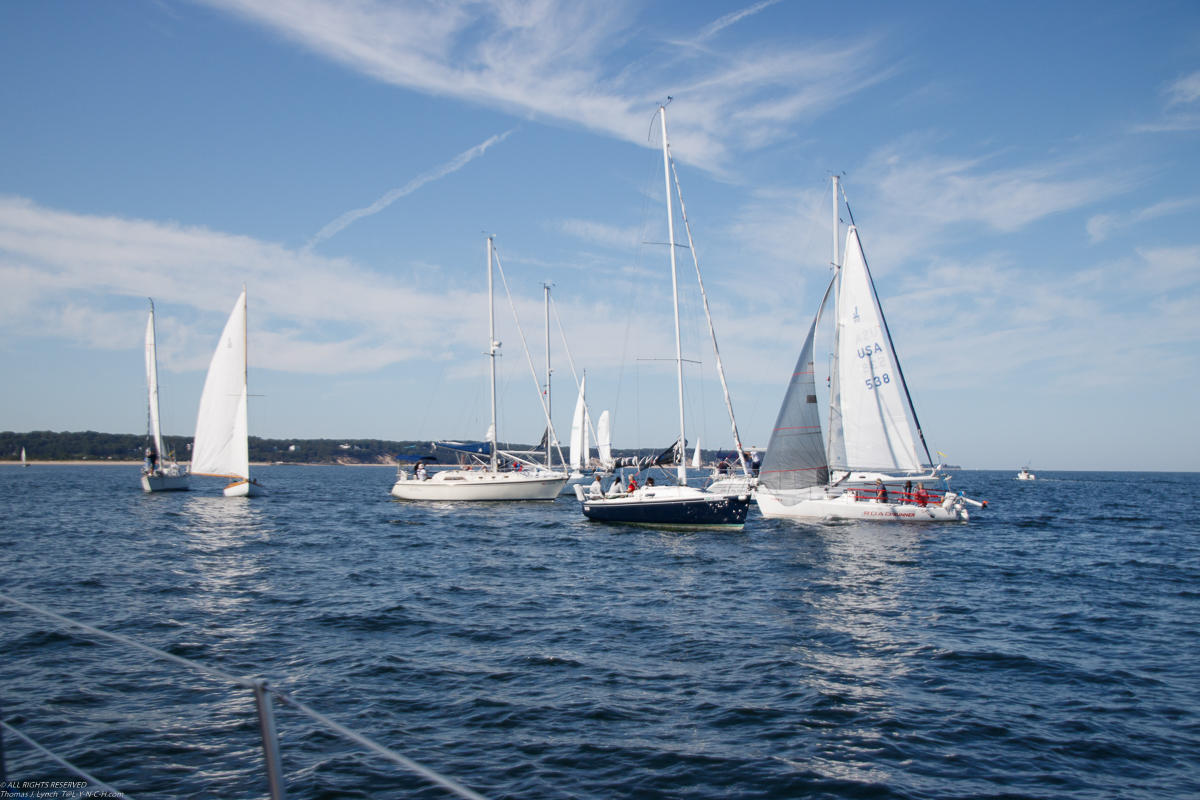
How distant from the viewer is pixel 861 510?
30344 millimetres

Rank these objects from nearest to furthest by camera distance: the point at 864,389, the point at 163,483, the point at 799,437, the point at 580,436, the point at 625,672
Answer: the point at 625,672, the point at 799,437, the point at 864,389, the point at 163,483, the point at 580,436

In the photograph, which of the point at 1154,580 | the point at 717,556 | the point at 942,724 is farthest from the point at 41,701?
the point at 1154,580

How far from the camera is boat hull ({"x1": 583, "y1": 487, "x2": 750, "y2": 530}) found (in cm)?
2652

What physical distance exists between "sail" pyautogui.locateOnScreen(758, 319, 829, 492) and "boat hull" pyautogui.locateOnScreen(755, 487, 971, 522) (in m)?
0.98

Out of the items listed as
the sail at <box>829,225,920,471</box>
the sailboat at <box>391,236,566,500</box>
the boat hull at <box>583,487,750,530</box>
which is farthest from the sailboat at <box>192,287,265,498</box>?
the sail at <box>829,225,920,471</box>

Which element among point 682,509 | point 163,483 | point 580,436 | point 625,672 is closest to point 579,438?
point 580,436

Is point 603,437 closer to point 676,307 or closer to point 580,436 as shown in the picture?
point 580,436

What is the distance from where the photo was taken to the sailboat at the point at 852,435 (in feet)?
101

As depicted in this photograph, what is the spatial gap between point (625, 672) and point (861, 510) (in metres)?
23.2

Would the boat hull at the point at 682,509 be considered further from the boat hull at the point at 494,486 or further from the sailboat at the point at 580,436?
the sailboat at the point at 580,436

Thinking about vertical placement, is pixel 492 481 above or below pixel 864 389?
below

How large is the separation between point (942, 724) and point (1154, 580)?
1448 cm

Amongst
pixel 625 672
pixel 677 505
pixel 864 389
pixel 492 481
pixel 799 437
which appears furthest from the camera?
pixel 492 481

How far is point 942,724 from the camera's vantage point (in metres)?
8.27
